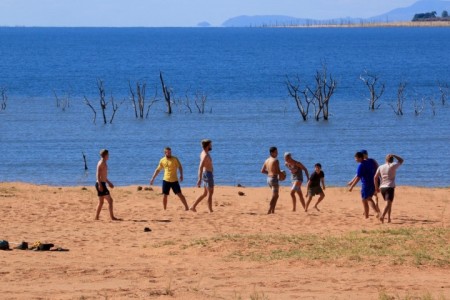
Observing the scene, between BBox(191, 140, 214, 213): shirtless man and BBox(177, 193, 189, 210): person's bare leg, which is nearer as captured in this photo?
BBox(191, 140, 214, 213): shirtless man

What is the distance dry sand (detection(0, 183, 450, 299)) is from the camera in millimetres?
13227

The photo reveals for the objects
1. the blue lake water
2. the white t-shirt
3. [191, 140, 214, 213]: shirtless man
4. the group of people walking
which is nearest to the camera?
the white t-shirt

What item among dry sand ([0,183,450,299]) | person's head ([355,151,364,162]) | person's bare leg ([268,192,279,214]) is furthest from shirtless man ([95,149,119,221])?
person's head ([355,151,364,162])

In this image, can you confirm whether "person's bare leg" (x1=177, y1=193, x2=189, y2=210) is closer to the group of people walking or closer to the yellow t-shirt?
the group of people walking

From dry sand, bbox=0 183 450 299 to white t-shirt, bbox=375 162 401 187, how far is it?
2.81ft

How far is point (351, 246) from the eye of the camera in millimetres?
16453

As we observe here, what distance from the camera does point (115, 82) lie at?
291 feet

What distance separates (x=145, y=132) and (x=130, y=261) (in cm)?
3166

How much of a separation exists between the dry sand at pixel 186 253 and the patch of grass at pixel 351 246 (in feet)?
0.59

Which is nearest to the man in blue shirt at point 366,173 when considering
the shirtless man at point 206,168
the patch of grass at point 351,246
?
the patch of grass at point 351,246

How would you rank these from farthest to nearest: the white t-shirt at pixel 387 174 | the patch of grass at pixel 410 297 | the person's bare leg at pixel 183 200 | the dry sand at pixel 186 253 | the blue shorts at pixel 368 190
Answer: the person's bare leg at pixel 183 200 < the blue shorts at pixel 368 190 < the white t-shirt at pixel 387 174 < the dry sand at pixel 186 253 < the patch of grass at pixel 410 297

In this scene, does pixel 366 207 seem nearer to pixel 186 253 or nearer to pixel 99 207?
pixel 186 253

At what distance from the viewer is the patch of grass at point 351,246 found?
1541cm

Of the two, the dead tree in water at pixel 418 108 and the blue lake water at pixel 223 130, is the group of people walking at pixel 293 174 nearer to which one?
the blue lake water at pixel 223 130
